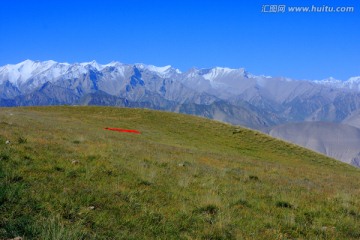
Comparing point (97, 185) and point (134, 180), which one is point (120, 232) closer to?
point (97, 185)

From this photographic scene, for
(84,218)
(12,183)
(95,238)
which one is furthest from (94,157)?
(95,238)

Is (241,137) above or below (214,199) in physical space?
below

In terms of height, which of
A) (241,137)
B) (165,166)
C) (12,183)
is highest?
(12,183)

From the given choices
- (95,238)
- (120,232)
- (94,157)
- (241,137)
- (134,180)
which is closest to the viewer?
(95,238)

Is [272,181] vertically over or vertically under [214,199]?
under

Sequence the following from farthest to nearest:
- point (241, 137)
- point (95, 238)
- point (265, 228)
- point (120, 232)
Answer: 1. point (241, 137)
2. point (265, 228)
3. point (120, 232)
4. point (95, 238)

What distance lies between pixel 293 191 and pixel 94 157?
935 centimetres

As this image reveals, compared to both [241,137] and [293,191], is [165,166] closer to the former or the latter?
[293,191]

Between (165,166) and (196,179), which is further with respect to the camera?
(165,166)

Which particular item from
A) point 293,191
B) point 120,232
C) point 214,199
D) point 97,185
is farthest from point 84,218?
point 293,191

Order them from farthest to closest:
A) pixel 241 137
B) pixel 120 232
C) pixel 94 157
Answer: pixel 241 137 → pixel 94 157 → pixel 120 232

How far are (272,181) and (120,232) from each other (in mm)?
11666

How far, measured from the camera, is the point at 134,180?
42.0 ft

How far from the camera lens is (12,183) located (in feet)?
31.7
